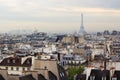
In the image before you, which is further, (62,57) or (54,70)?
(62,57)

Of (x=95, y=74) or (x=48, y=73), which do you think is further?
(x=95, y=74)

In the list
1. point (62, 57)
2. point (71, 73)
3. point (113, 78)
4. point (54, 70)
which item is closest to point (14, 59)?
point (71, 73)

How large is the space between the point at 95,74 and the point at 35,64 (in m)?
6.03

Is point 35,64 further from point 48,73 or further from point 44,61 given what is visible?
point 48,73

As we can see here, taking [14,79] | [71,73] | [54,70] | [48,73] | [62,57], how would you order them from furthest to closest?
[62,57] < [71,73] < [54,70] < [48,73] < [14,79]

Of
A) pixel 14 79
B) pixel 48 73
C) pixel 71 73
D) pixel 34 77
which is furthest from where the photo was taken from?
pixel 71 73

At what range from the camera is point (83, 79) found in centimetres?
4131

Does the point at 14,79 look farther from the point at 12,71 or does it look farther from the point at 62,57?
the point at 62,57

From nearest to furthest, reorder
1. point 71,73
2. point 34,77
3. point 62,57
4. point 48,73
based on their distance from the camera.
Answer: point 34,77, point 48,73, point 71,73, point 62,57

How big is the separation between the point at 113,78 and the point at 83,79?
3145 millimetres

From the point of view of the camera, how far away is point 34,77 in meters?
34.8

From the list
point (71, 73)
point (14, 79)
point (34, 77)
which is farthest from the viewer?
point (71, 73)

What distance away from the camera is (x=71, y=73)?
1833 inches

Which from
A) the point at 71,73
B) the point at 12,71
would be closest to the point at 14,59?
the point at 12,71
